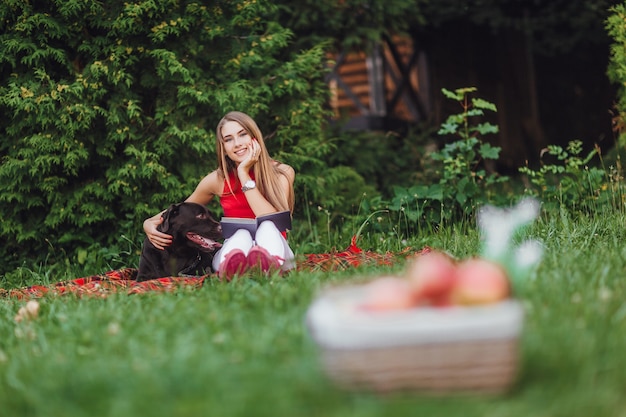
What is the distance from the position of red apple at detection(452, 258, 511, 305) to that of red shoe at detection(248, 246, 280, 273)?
2.02 meters

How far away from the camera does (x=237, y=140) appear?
4.71 meters

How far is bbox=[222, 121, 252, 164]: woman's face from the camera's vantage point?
15.4 ft

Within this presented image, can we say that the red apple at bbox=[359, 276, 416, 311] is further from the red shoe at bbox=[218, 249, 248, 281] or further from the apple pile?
the red shoe at bbox=[218, 249, 248, 281]

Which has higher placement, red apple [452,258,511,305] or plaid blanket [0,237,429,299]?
red apple [452,258,511,305]

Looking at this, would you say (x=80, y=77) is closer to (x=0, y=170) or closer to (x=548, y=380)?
(x=0, y=170)

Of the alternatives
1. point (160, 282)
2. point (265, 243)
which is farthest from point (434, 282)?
point (160, 282)

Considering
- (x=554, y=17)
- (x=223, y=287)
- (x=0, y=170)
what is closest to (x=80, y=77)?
(x=0, y=170)

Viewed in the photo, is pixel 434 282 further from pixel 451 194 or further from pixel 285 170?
pixel 451 194

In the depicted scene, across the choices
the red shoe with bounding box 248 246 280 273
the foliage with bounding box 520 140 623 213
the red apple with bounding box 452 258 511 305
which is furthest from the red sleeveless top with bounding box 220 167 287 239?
the red apple with bounding box 452 258 511 305

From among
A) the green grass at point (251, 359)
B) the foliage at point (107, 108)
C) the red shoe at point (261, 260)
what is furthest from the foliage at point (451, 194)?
the green grass at point (251, 359)

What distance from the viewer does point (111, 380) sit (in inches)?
89.2

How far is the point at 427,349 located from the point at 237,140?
291cm

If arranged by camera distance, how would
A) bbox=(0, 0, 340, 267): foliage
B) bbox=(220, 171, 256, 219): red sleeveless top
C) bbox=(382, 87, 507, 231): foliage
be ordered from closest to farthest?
1. bbox=(220, 171, 256, 219): red sleeveless top
2. bbox=(0, 0, 340, 267): foliage
3. bbox=(382, 87, 507, 231): foliage

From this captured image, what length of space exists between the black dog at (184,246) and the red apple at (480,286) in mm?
2795
